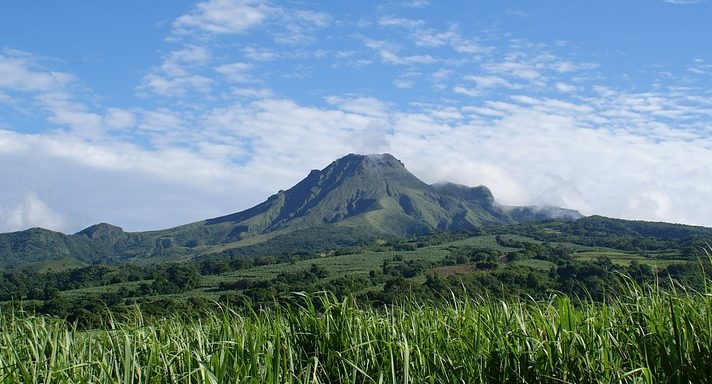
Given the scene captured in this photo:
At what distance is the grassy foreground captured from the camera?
5.41m

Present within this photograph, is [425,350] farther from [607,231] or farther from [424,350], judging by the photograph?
[607,231]

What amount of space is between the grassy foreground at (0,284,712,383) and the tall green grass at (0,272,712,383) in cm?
1

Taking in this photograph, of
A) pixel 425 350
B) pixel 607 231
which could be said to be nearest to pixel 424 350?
pixel 425 350

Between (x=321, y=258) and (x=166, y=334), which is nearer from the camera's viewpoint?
(x=166, y=334)

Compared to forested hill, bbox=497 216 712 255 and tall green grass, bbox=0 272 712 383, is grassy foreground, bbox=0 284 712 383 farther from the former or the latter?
forested hill, bbox=497 216 712 255

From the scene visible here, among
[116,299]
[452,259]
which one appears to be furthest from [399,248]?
[116,299]

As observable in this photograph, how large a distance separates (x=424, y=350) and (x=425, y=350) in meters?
0.09

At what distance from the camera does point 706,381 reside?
203 inches

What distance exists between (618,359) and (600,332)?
0.55m

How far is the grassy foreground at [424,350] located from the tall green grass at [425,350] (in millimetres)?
14

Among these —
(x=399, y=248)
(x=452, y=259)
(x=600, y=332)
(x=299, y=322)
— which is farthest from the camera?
(x=399, y=248)

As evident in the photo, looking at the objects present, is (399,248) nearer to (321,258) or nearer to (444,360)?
(321,258)

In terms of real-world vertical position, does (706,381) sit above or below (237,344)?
below

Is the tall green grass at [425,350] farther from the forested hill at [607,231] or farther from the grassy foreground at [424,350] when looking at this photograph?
the forested hill at [607,231]
